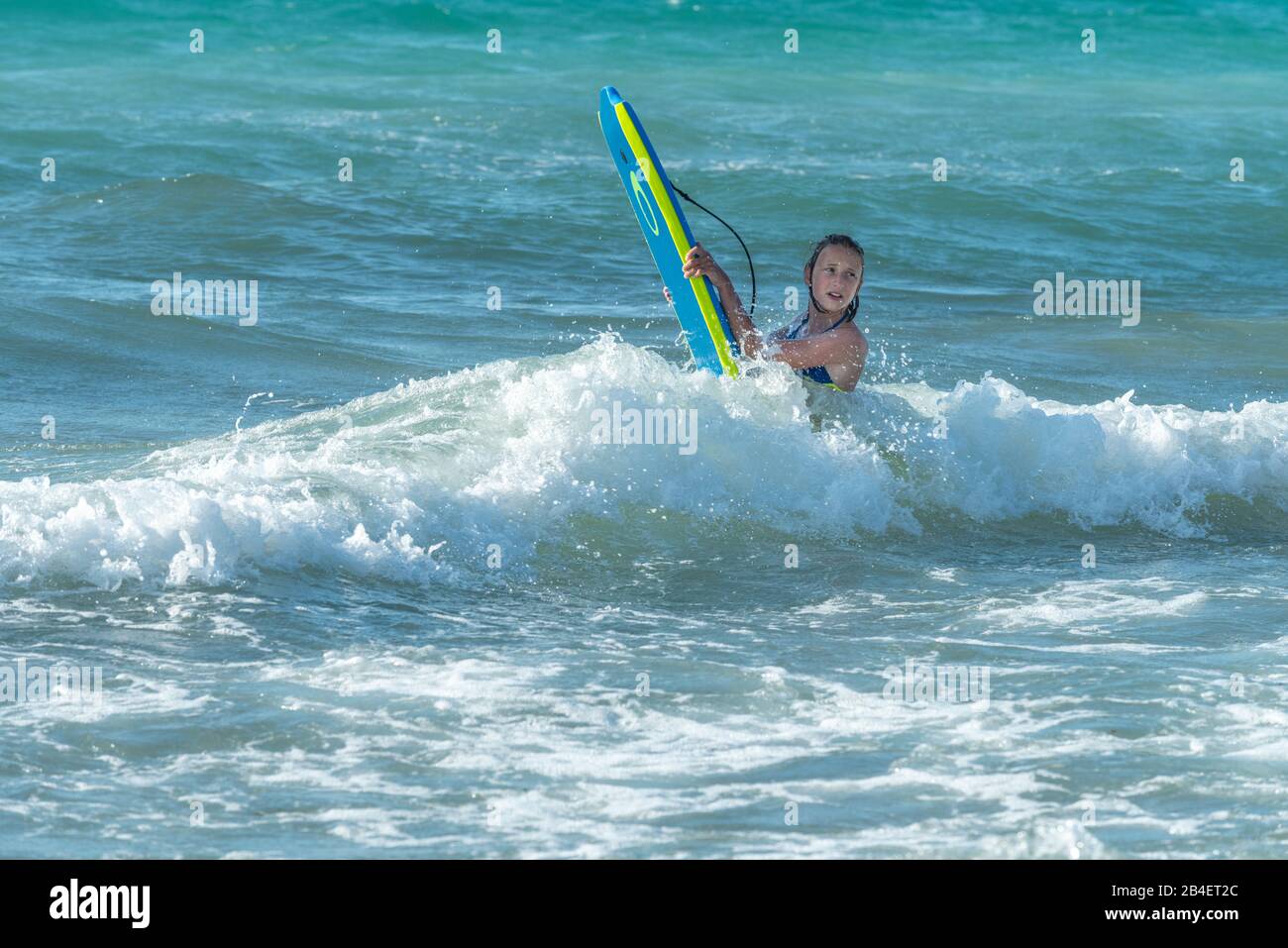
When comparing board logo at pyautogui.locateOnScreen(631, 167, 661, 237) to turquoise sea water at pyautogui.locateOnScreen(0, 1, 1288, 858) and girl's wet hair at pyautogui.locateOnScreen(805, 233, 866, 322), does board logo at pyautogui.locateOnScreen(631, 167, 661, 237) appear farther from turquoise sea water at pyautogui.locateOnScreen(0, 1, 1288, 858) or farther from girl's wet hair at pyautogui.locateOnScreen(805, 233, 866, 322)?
girl's wet hair at pyautogui.locateOnScreen(805, 233, 866, 322)

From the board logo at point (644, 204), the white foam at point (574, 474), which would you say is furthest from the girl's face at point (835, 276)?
the board logo at point (644, 204)

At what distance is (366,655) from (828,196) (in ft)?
38.8

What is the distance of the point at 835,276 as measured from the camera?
6938 mm

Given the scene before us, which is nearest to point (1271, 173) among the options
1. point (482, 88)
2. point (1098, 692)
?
point (482, 88)

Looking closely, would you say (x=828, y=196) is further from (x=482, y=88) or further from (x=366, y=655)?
(x=366, y=655)

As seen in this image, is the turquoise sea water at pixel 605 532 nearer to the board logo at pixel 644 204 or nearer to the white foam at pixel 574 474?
the white foam at pixel 574 474

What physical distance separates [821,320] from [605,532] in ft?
4.30

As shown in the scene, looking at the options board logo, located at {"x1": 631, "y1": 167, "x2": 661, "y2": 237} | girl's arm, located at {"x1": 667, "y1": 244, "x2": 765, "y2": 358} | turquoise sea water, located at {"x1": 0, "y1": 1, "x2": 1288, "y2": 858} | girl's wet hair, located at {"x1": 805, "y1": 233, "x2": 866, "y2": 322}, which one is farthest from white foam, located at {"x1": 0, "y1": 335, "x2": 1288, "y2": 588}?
board logo, located at {"x1": 631, "y1": 167, "x2": 661, "y2": 237}

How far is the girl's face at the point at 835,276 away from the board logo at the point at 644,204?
811mm

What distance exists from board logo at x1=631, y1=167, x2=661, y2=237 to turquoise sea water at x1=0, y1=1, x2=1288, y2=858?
669 mm

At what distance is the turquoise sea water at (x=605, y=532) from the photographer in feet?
14.4

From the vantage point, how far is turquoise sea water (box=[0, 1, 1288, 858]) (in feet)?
14.4

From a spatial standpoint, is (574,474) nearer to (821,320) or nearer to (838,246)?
(821,320)

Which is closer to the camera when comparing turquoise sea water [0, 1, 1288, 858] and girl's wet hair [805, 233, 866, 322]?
turquoise sea water [0, 1, 1288, 858]
